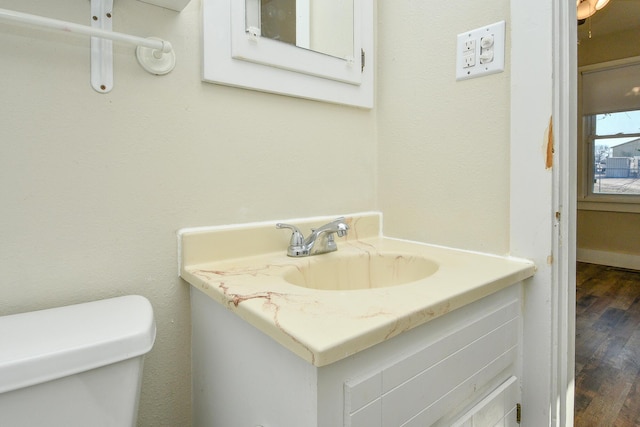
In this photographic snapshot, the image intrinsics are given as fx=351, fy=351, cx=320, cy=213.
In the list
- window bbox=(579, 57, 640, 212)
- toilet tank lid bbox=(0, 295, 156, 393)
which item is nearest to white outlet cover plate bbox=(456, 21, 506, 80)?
toilet tank lid bbox=(0, 295, 156, 393)

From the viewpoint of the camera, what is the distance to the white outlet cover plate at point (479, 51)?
819 mm

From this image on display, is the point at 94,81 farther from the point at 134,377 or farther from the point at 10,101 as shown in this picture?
the point at 134,377

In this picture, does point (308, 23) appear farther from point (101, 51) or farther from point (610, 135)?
point (610, 135)

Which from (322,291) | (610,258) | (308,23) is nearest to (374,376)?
(322,291)

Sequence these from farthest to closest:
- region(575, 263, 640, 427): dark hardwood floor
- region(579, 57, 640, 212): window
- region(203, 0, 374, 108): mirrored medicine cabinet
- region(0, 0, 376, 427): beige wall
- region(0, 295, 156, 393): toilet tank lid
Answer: region(579, 57, 640, 212): window < region(575, 263, 640, 427): dark hardwood floor < region(203, 0, 374, 108): mirrored medicine cabinet < region(0, 0, 376, 427): beige wall < region(0, 295, 156, 393): toilet tank lid

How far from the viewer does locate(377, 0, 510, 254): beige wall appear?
85 centimetres

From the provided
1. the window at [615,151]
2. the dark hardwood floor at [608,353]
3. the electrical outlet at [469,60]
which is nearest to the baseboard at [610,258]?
the dark hardwood floor at [608,353]

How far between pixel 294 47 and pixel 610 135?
372 centimetres

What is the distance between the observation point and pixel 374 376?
1.57 ft

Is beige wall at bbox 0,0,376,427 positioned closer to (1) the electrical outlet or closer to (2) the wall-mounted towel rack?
(2) the wall-mounted towel rack

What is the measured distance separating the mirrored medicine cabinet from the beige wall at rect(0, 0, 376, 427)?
36mm

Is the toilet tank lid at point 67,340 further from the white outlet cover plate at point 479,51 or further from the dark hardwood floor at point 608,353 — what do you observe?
the dark hardwood floor at point 608,353

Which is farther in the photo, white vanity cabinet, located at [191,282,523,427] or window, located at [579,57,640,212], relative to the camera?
window, located at [579,57,640,212]

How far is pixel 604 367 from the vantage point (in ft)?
5.24
